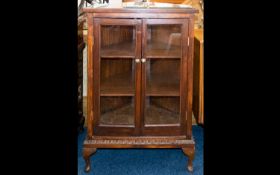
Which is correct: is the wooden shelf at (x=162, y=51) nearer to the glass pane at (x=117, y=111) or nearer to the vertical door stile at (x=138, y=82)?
the vertical door stile at (x=138, y=82)

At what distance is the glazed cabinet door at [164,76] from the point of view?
2543 mm

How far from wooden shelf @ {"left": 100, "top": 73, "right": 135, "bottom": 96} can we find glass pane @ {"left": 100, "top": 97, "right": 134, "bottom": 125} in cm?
4

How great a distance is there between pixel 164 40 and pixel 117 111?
1.83ft

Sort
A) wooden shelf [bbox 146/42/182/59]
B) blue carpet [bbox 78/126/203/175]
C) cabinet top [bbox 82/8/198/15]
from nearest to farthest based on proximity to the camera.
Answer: cabinet top [bbox 82/8/198/15] < wooden shelf [bbox 146/42/182/59] < blue carpet [bbox 78/126/203/175]

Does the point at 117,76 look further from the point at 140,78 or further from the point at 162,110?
the point at 162,110

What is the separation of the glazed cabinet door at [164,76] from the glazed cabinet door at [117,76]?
0.05 meters

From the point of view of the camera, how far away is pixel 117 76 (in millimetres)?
2643

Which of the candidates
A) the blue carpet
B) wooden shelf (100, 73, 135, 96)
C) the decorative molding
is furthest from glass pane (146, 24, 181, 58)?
the blue carpet

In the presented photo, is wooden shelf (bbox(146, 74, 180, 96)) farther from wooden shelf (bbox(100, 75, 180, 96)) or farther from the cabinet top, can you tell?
the cabinet top

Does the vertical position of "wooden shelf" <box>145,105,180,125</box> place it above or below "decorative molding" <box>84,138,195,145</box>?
above

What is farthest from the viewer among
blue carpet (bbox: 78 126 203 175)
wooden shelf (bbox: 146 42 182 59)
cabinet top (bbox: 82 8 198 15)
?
blue carpet (bbox: 78 126 203 175)

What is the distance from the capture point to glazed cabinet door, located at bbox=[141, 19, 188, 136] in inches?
100

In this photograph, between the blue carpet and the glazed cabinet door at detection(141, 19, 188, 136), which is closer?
the glazed cabinet door at detection(141, 19, 188, 136)
